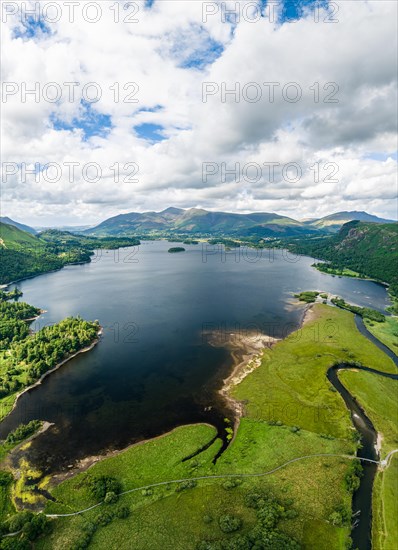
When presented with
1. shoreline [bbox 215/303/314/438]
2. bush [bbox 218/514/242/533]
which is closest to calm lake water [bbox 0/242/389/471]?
shoreline [bbox 215/303/314/438]

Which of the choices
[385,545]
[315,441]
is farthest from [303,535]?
[315,441]

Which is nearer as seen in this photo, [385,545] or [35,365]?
[385,545]

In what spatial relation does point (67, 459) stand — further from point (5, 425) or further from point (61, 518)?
point (5, 425)

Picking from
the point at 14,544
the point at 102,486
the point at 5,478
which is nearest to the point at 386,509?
the point at 102,486

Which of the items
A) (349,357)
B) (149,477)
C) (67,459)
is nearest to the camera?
(149,477)

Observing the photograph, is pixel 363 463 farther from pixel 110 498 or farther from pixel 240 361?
pixel 110 498

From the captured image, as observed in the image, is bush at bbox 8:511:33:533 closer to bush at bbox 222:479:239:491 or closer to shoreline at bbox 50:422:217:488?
shoreline at bbox 50:422:217:488

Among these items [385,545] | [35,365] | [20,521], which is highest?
[35,365]
